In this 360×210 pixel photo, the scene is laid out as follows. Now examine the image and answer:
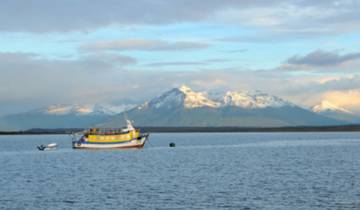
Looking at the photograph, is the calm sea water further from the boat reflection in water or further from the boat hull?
the boat hull

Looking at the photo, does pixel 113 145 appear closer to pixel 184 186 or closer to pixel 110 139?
pixel 110 139

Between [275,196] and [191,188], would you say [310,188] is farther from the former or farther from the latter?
[191,188]

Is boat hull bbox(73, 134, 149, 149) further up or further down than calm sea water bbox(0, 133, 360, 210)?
further up

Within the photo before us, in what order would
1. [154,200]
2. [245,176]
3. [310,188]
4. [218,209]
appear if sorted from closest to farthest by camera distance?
[218,209] → [154,200] → [310,188] → [245,176]

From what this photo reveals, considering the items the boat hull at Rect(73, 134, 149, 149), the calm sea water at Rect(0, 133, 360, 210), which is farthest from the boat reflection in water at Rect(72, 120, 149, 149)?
the calm sea water at Rect(0, 133, 360, 210)

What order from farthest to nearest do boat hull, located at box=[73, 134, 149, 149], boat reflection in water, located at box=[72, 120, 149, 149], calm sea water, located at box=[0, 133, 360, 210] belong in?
boat hull, located at box=[73, 134, 149, 149] → boat reflection in water, located at box=[72, 120, 149, 149] → calm sea water, located at box=[0, 133, 360, 210]

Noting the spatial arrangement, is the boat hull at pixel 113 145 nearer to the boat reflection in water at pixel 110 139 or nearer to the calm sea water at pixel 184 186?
the boat reflection in water at pixel 110 139

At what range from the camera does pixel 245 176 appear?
86000 millimetres

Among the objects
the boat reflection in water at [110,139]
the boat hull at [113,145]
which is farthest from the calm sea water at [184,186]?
the boat hull at [113,145]

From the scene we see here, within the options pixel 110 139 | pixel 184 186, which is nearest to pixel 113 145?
pixel 110 139

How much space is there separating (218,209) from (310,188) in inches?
672

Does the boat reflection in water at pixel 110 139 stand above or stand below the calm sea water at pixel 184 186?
above

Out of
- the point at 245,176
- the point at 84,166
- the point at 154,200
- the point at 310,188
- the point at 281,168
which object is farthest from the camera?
the point at 84,166

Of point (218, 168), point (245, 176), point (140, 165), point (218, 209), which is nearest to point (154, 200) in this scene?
point (218, 209)
